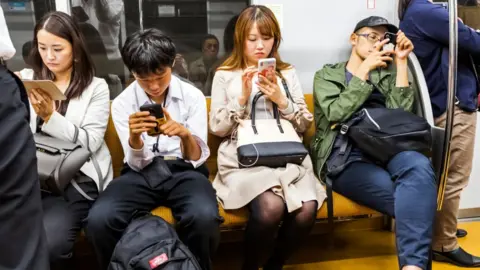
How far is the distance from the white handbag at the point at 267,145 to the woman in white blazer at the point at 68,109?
706 mm

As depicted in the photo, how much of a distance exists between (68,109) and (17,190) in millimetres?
1310

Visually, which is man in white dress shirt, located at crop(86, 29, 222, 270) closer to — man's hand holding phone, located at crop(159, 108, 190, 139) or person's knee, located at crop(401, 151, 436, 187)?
man's hand holding phone, located at crop(159, 108, 190, 139)

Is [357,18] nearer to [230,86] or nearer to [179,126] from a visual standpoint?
[230,86]

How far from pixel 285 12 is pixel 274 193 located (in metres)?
1.28

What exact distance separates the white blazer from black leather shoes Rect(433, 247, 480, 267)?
1.95 metres

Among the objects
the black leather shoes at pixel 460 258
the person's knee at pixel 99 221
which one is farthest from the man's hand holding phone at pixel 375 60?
the person's knee at pixel 99 221

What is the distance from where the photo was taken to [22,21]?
278cm

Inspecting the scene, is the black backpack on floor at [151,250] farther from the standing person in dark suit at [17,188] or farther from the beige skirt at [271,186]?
the standing person in dark suit at [17,188]

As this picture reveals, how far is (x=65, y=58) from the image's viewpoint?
2.33 meters

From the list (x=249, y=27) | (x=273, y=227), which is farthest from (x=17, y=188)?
(x=249, y=27)

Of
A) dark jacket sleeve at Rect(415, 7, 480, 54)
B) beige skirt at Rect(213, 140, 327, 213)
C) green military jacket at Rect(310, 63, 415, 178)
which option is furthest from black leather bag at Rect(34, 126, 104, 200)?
dark jacket sleeve at Rect(415, 7, 480, 54)

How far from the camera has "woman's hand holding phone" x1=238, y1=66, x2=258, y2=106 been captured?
Answer: 237 cm

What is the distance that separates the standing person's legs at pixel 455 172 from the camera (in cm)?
264

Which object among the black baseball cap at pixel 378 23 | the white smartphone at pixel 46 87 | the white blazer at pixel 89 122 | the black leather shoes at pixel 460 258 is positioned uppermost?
the black baseball cap at pixel 378 23
